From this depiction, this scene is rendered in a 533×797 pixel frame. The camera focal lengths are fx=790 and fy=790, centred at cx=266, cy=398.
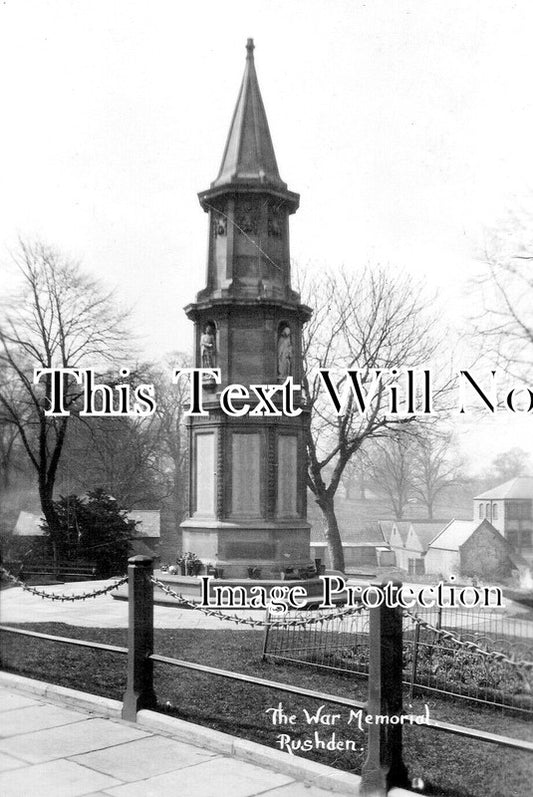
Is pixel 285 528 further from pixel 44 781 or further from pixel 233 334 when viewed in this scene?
pixel 44 781

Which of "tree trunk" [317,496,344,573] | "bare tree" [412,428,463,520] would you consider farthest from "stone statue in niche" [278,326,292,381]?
"bare tree" [412,428,463,520]

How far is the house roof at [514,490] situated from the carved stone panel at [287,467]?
5.09 meters

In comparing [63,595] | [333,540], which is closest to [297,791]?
[333,540]

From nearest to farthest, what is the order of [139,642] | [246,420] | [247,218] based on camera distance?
[139,642]
[247,218]
[246,420]

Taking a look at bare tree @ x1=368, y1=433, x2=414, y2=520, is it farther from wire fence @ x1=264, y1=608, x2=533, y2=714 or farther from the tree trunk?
wire fence @ x1=264, y1=608, x2=533, y2=714

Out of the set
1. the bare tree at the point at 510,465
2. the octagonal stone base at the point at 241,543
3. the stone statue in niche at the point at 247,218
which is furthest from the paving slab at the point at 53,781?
the stone statue in niche at the point at 247,218

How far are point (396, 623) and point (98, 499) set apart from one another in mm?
4746

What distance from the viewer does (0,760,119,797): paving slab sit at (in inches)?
175

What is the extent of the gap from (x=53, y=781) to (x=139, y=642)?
1.69 meters

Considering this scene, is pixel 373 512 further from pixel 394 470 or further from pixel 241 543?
pixel 241 543

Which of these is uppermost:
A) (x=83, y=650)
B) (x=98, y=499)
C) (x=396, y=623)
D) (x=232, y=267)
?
(x=232, y=267)

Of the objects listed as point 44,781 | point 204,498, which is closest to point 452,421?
point 44,781

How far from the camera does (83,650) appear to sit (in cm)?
837

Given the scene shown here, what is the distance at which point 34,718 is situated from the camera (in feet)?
19.8
